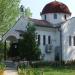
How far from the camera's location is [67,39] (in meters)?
42.8

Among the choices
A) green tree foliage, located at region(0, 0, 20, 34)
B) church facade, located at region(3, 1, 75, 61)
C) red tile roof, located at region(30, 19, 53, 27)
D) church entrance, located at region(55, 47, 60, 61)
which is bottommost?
church entrance, located at region(55, 47, 60, 61)

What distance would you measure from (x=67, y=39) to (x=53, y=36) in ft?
6.40

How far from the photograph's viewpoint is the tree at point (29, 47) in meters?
36.0

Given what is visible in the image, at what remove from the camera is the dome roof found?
4516cm

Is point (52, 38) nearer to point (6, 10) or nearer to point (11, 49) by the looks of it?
point (11, 49)

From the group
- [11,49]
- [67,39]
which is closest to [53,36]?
[67,39]

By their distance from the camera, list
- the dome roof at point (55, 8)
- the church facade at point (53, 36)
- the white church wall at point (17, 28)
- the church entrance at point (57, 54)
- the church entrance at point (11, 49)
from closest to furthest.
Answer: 1. the white church wall at point (17, 28)
2. the church entrance at point (11, 49)
3. the church facade at point (53, 36)
4. the church entrance at point (57, 54)
5. the dome roof at point (55, 8)

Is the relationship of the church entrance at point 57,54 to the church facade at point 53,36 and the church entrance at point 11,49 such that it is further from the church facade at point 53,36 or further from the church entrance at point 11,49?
the church entrance at point 11,49

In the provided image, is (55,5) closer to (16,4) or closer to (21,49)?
(16,4)

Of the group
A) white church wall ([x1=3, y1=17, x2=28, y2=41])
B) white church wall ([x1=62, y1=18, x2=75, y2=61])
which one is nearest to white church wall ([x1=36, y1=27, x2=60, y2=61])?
white church wall ([x1=62, y1=18, x2=75, y2=61])

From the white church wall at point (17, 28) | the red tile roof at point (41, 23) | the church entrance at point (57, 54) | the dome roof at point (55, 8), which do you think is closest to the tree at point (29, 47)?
the white church wall at point (17, 28)

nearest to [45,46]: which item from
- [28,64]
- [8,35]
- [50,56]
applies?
[50,56]

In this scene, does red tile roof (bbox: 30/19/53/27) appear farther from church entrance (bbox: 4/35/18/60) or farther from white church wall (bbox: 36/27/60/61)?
church entrance (bbox: 4/35/18/60)

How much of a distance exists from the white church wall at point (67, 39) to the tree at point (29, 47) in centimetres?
669
